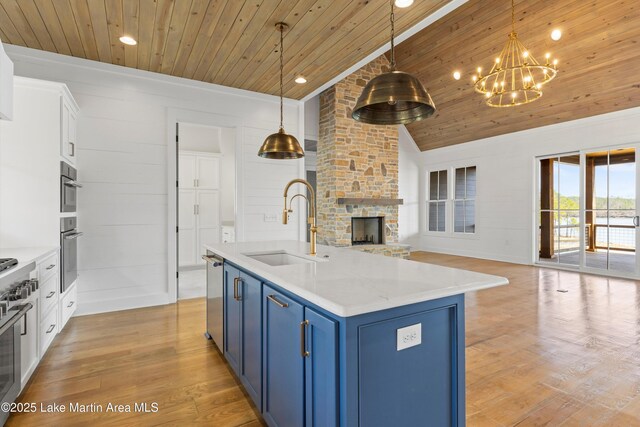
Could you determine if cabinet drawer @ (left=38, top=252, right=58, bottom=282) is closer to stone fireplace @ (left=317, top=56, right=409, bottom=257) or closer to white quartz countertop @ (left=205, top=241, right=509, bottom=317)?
white quartz countertop @ (left=205, top=241, right=509, bottom=317)

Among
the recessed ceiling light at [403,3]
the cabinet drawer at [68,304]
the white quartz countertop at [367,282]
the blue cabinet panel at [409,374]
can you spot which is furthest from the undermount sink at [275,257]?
the recessed ceiling light at [403,3]

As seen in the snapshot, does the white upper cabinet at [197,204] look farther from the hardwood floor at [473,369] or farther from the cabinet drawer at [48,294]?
the cabinet drawer at [48,294]

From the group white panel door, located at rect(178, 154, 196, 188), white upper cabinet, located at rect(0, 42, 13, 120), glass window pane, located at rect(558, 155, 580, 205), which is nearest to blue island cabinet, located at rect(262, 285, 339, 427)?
white upper cabinet, located at rect(0, 42, 13, 120)

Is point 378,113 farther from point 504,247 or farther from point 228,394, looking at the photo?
point 504,247

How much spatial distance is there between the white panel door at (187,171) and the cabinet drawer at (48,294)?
3902 millimetres

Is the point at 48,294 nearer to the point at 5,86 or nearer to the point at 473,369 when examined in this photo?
the point at 5,86

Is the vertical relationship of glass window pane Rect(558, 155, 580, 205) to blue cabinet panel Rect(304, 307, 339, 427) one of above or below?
above

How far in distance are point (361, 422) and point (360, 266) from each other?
82 centimetres

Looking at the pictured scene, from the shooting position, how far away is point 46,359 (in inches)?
105

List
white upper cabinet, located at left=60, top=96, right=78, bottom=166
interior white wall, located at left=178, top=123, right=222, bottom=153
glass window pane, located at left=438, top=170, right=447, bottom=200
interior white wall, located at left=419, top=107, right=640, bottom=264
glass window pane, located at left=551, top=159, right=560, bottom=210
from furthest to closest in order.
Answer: glass window pane, located at left=438, top=170, right=447, bottom=200 → glass window pane, located at left=551, top=159, right=560, bottom=210 → interior white wall, located at left=178, top=123, right=222, bottom=153 → interior white wall, located at left=419, top=107, right=640, bottom=264 → white upper cabinet, located at left=60, top=96, right=78, bottom=166

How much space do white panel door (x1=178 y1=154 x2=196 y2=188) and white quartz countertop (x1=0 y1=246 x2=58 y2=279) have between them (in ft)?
12.9

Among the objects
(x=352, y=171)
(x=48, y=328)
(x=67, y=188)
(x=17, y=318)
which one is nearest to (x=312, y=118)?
(x=352, y=171)

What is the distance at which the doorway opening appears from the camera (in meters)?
6.56

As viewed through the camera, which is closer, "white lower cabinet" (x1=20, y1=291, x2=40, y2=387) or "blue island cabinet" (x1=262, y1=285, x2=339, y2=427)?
"blue island cabinet" (x1=262, y1=285, x2=339, y2=427)
